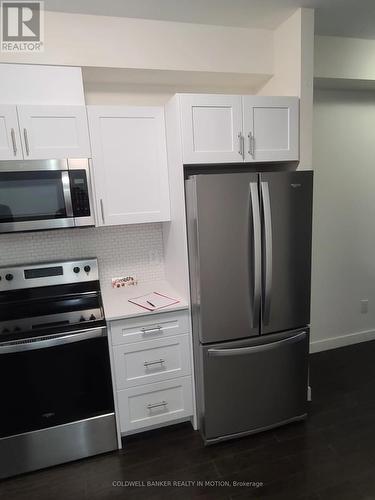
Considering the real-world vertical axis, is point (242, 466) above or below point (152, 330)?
below

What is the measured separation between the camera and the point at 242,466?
6.02 ft

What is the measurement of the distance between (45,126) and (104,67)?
520mm

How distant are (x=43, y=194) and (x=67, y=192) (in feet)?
0.45

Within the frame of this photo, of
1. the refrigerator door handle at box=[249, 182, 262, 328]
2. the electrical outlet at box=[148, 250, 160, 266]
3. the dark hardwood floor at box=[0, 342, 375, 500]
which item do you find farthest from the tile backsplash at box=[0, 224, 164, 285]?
the dark hardwood floor at box=[0, 342, 375, 500]

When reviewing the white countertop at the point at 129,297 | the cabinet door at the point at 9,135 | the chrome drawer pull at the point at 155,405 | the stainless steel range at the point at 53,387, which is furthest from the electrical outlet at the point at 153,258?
the cabinet door at the point at 9,135

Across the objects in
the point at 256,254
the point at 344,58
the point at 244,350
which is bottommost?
the point at 244,350

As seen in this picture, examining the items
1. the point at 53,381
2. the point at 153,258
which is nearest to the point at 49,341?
the point at 53,381

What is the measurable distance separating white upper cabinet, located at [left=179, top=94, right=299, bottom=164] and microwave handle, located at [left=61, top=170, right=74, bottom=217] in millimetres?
716

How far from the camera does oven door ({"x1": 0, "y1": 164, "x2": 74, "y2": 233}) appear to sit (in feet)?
5.97

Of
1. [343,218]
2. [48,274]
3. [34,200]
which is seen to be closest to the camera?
[34,200]

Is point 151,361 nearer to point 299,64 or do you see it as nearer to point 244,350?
point 244,350

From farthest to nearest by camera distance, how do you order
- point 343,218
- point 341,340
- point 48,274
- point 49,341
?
point 341,340, point 343,218, point 48,274, point 49,341

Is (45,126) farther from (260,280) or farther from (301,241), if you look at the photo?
(301,241)

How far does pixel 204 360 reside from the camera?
188 cm
